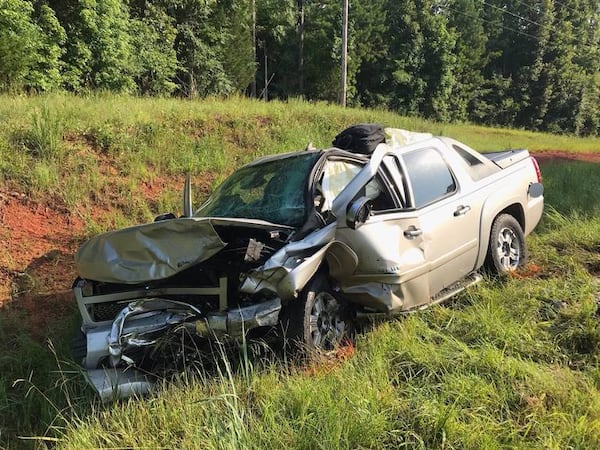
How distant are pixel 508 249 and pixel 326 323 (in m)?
2.66

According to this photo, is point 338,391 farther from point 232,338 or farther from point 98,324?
point 98,324

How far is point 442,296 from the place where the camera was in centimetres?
486

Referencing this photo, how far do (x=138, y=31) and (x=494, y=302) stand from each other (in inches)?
910

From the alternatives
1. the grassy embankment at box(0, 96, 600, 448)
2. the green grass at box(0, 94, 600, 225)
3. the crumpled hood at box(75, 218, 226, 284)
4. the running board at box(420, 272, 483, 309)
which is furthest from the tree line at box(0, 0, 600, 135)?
the running board at box(420, 272, 483, 309)

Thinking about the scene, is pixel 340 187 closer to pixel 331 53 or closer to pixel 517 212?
pixel 517 212

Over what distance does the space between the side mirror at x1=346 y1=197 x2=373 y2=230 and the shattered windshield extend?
0.44 metres

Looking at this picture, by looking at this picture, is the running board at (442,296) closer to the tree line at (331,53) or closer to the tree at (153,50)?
the tree line at (331,53)

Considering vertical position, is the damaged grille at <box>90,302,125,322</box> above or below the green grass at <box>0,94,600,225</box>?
below

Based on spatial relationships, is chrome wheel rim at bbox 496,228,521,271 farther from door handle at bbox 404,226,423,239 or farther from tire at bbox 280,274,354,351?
tire at bbox 280,274,354,351

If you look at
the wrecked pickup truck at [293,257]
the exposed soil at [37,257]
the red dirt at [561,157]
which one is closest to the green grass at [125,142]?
the exposed soil at [37,257]

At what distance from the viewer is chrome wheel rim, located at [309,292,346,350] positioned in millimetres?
3924

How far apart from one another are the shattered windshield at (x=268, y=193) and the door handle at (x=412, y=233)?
0.93 meters

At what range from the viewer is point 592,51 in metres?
59.2

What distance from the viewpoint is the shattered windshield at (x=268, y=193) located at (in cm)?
446
